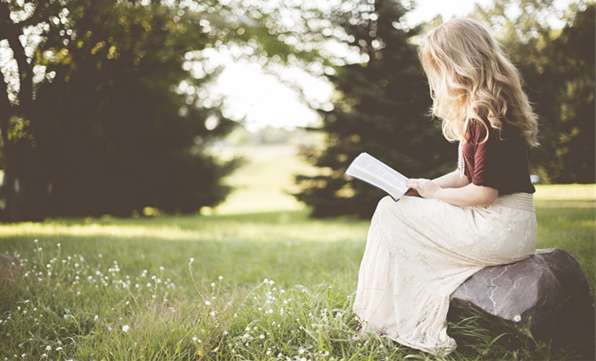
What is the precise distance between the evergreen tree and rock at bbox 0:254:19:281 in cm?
582

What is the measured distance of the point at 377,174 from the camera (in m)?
2.75

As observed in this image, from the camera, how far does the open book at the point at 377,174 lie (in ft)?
8.98

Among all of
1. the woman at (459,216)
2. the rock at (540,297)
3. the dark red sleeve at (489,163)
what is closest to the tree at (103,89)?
the woman at (459,216)

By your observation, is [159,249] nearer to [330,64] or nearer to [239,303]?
[239,303]

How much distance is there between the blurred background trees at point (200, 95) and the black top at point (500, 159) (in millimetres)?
3760

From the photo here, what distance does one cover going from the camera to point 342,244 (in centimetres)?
612

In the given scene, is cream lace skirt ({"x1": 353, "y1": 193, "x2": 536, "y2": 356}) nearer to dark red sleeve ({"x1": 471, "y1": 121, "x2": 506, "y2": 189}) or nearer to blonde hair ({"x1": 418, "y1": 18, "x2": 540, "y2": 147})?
dark red sleeve ({"x1": 471, "y1": 121, "x2": 506, "y2": 189})

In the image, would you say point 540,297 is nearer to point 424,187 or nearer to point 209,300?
point 424,187

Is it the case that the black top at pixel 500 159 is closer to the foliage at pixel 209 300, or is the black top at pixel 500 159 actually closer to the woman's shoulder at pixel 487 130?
the woman's shoulder at pixel 487 130

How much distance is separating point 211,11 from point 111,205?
17.3 ft

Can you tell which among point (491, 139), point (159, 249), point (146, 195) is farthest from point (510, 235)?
point (146, 195)

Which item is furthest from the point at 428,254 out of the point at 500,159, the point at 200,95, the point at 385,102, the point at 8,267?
the point at 200,95

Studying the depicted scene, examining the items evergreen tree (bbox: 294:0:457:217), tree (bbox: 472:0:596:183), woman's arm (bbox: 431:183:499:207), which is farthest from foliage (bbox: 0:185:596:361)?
evergreen tree (bbox: 294:0:457:217)

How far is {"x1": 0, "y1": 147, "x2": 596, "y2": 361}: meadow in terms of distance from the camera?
2818 millimetres
